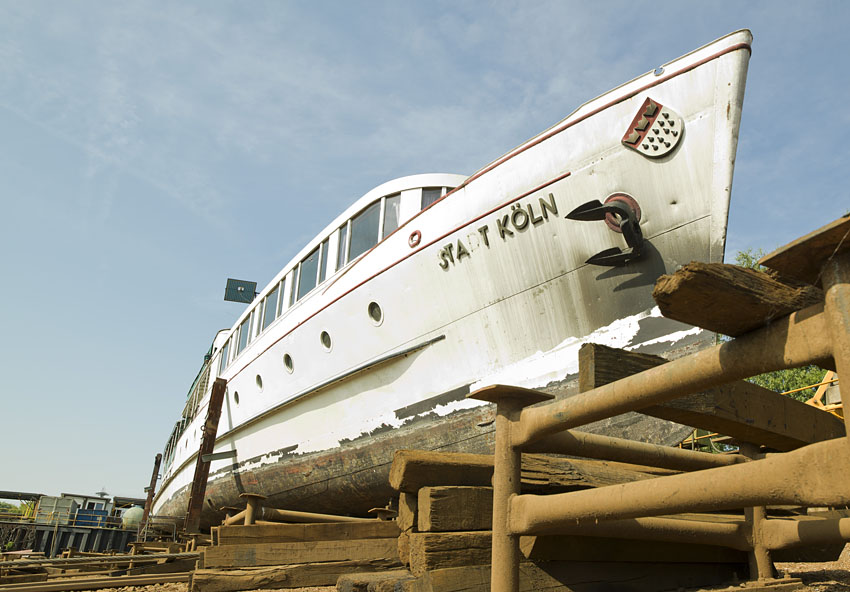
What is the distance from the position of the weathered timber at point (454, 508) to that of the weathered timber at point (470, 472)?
83 mm

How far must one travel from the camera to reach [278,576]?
3613 millimetres

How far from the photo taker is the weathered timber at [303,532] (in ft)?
12.5

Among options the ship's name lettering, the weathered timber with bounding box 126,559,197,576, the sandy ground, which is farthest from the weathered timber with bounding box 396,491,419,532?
the ship's name lettering

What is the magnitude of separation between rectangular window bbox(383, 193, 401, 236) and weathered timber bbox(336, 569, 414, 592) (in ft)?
25.1

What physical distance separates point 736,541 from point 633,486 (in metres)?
1.57

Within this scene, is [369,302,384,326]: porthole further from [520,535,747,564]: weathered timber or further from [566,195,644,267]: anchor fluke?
[520,535,747,564]: weathered timber

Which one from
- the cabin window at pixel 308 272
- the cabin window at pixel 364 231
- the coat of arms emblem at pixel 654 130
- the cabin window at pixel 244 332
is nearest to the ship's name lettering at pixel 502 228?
the coat of arms emblem at pixel 654 130

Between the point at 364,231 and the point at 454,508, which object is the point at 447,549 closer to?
the point at 454,508

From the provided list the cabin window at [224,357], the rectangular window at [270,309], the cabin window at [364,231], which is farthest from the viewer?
the cabin window at [224,357]

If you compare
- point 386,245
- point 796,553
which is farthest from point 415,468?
point 386,245

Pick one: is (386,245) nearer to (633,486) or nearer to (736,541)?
(736,541)

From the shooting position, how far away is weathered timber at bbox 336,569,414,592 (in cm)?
240

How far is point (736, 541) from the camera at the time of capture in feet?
9.93

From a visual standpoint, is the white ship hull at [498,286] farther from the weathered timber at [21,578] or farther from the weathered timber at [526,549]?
the weathered timber at [21,578]
